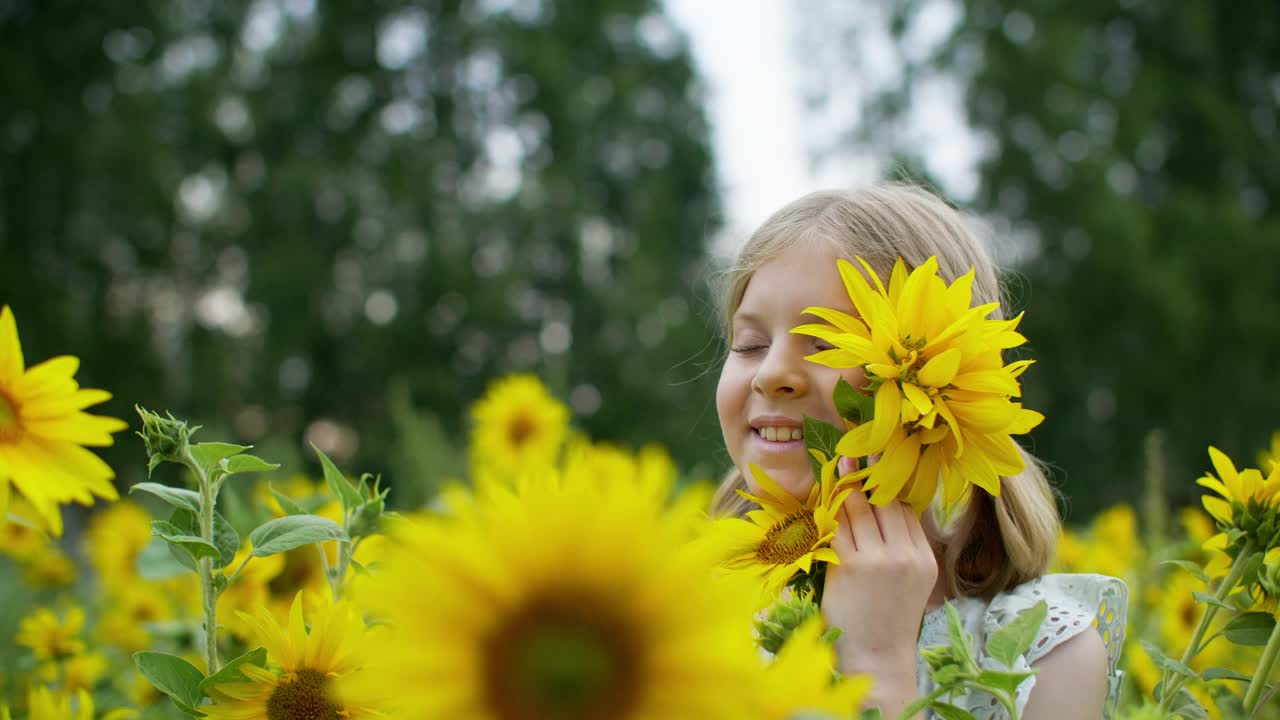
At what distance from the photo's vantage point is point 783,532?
0.84 m

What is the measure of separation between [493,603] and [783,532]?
0.47m

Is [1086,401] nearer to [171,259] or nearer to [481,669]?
[171,259]

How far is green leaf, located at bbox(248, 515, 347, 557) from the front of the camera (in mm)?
707

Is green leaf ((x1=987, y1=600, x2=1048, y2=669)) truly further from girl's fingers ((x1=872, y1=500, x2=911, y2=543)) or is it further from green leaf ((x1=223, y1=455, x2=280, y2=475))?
green leaf ((x1=223, y1=455, x2=280, y2=475))

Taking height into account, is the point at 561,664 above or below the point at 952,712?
above

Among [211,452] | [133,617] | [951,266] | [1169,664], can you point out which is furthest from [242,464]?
[133,617]

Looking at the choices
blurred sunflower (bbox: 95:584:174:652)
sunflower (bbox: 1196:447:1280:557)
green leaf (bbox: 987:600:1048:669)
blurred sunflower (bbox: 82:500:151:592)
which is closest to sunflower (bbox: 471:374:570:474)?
blurred sunflower (bbox: 82:500:151:592)

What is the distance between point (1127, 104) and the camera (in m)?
9.98

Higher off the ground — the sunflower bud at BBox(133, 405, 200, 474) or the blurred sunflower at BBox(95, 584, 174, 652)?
the sunflower bud at BBox(133, 405, 200, 474)

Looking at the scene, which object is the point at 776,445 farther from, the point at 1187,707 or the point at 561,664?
the point at 561,664

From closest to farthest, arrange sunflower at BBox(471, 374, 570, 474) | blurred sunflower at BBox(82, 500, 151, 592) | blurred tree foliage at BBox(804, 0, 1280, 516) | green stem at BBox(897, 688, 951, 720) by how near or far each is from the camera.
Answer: green stem at BBox(897, 688, 951, 720), blurred sunflower at BBox(82, 500, 151, 592), sunflower at BBox(471, 374, 570, 474), blurred tree foliage at BBox(804, 0, 1280, 516)

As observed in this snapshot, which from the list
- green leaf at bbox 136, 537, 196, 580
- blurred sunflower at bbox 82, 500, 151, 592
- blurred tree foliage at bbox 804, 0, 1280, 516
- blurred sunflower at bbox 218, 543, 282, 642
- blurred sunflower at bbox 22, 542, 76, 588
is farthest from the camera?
blurred tree foliage at bbox 804, 0, 1280, 516

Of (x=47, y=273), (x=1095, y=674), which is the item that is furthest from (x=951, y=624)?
(x=47, y=273)

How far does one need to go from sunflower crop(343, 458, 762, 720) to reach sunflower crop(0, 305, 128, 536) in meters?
0.39
